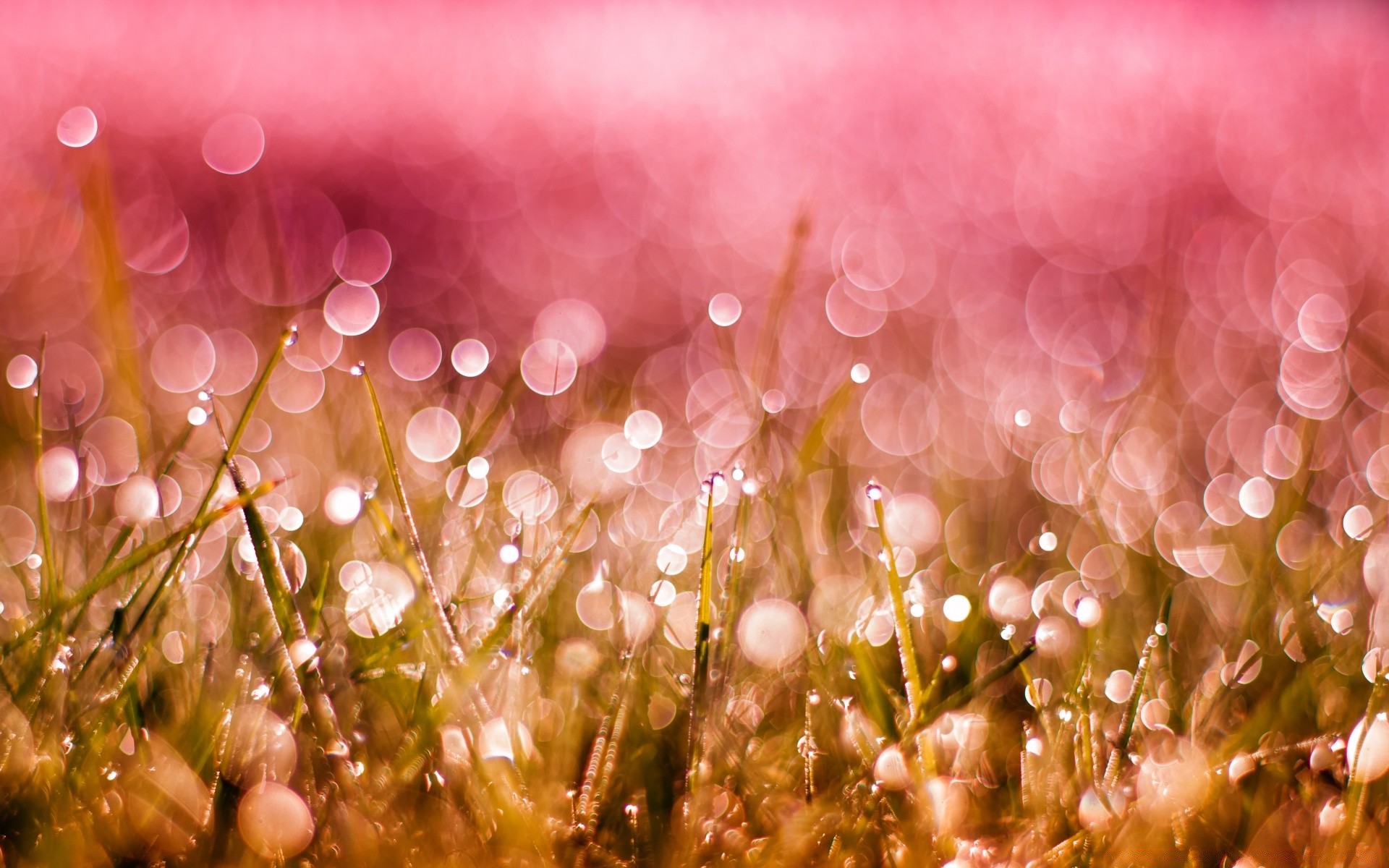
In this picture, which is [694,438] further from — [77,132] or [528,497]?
[77,132]

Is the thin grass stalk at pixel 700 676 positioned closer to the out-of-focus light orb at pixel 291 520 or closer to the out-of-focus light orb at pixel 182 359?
the out-of-focus light orb at pixel 291 520

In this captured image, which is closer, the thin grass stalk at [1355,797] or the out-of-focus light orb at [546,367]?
the thin grass stalk at [1355,797]

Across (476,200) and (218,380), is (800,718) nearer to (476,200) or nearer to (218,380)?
(218,380)

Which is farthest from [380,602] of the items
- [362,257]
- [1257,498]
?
[362,257]

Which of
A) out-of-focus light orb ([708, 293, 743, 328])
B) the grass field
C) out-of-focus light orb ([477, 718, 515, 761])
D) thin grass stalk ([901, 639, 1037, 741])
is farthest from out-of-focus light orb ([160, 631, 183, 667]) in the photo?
out-of-focus light orb ([708, 293, 743, 328])

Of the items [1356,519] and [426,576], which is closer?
[426,576]

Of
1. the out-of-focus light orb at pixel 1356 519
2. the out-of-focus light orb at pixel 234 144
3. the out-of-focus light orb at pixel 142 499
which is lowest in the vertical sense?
the out-of-focus light orb at pixel 1356 519

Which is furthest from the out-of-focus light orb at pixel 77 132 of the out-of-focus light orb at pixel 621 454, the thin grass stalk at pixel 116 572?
the thin grass stalk at pixel 116 572

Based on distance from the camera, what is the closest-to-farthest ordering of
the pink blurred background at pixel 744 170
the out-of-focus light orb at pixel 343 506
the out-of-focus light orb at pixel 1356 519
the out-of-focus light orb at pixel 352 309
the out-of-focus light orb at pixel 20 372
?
the out-of-focus light orb at pixel 343 506, the out-of-focus light orb at pixel 1356 519, the out-of-focus light orb at pixel 20 372, the out-of-focus light orb at pixel 352 309, the pink blurred background at pixel 744 170
